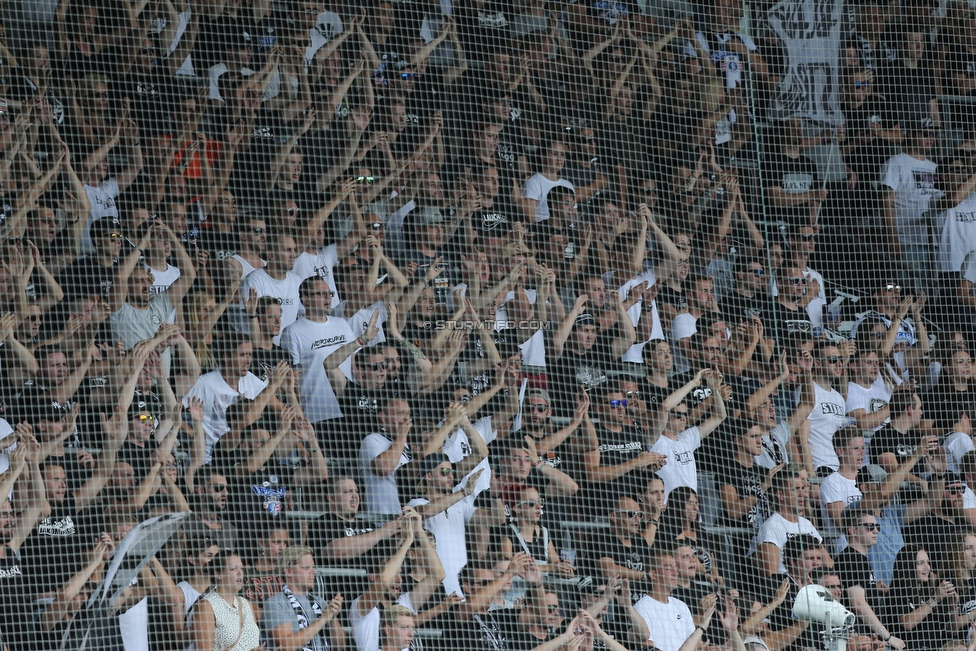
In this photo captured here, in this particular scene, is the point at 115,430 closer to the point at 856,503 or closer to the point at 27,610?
the point at 27,610

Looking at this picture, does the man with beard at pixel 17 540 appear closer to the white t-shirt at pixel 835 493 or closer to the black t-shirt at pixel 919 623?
the white t-shirt at pixel 835 493

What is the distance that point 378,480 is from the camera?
15.3 ft

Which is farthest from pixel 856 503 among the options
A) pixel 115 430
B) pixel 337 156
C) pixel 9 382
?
pixel 9 382

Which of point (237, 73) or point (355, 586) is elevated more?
point (237, 73)

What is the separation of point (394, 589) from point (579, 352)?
4.08ft

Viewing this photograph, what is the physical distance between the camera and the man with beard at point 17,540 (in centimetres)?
418

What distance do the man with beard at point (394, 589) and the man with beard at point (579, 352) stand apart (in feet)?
2.54

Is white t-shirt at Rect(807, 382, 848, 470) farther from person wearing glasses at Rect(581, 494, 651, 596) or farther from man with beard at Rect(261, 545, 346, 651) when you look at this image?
man with beard at Rect(261, 545, 346, 651)

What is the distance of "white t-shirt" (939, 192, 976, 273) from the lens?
5.48 meters

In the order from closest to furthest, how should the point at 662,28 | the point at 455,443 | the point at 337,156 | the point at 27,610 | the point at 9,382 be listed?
the point at 27,610 < the point at 9,382 < the point at 455,443 < the point at 337,156 < the point at 662,28

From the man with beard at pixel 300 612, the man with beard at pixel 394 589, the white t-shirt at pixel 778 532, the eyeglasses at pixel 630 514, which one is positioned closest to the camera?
the man with beard at pixel 300 612

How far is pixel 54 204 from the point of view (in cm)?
480

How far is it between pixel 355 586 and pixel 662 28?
2.88 m

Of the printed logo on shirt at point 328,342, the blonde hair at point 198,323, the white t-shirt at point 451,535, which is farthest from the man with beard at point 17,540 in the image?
the white t-shirt at point 451,535
